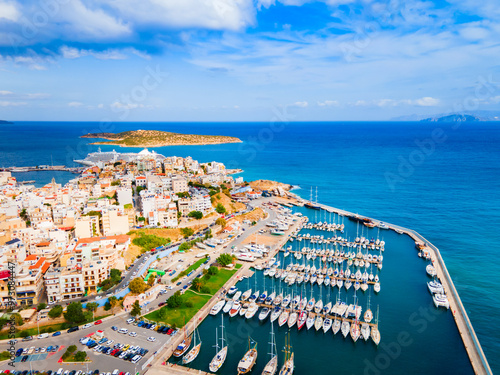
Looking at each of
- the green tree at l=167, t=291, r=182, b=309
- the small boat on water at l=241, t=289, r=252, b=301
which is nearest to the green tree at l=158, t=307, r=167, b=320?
the green tree at l=167, t=291, r=182, b=309

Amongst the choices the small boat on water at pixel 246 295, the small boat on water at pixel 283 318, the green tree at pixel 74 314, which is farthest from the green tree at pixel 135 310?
the small boat on water at pixel 283 318

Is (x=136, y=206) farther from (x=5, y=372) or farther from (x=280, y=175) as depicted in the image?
(x=280, y=175)

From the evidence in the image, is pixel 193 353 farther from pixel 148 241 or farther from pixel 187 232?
pixel 187 232

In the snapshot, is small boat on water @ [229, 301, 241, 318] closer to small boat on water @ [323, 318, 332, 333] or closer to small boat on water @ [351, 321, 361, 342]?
small boat on water @ [323, 318, 332, 333]

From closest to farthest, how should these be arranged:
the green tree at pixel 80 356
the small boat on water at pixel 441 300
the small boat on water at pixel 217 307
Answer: the green tree at pixel 80 356, the small boat on water at pixel 217 307, the small boat on water at pixel 441 300

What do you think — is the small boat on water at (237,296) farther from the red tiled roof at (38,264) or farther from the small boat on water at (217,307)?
the red tiled roof at (38,264)

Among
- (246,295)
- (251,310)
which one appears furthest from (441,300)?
(246,295)

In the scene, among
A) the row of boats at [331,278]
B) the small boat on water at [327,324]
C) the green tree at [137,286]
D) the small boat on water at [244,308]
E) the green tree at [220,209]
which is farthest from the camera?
the green tree at [220,209]

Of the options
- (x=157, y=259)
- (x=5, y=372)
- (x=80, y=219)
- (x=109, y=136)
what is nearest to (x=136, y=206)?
(x=80, y=219)
